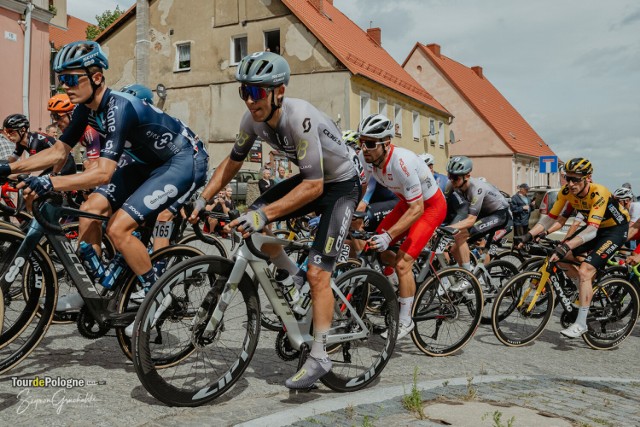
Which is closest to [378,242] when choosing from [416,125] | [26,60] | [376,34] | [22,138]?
[22,138]

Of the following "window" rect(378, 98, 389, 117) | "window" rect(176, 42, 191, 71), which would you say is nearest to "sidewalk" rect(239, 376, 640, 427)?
"window" rect(378, 98, 389, 117)

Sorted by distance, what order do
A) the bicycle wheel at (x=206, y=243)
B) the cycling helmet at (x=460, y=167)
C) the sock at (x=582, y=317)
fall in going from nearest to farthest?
the sock at (x=582, y=317), the bicycle wheel at (x=206, y=243), the cycling helmet at (x=460, y=167)

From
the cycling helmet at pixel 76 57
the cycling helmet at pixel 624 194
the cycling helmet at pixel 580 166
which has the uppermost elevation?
the cycling helmet at pixel 76 57

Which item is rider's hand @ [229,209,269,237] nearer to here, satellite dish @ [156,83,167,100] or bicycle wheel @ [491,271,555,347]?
bicycle wheel @ [491,271,555,347]

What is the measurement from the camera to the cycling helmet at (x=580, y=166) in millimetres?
7238

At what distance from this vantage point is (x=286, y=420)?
3703 millimetres

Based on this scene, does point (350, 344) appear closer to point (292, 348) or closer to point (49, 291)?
point (292, 348)

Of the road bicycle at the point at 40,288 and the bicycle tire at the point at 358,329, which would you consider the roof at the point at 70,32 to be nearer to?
the road bicycle at the point at 40,288

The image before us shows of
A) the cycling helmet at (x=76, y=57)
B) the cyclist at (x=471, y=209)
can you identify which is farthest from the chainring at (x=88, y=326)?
the cyclist at (x=471, y=209)

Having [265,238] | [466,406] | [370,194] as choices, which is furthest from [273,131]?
[370,194]

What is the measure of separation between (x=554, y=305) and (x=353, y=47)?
29976mm

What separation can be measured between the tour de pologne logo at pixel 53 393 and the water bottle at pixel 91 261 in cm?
71

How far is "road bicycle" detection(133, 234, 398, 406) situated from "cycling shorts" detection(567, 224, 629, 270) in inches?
153

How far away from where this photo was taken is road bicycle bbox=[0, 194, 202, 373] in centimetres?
405
